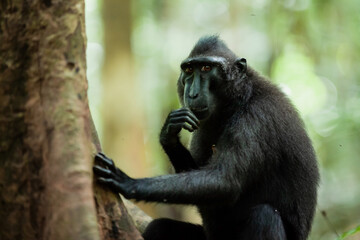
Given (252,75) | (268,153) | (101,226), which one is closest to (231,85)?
(252,75)

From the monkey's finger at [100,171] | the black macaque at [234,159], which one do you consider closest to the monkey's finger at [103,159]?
the monkey's finger at [100,171]

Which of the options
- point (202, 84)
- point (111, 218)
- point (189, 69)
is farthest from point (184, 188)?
point (189, 69)

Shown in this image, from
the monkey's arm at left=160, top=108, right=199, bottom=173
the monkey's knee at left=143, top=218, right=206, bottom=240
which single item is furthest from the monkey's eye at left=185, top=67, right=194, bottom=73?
the monkey's knee at left=143, top=218, right=206, bottom=240

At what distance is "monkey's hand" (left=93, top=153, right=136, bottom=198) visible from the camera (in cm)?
506

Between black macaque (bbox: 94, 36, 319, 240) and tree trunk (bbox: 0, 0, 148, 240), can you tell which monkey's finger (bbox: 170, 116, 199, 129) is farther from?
tree trunk (bbox: 0, 0, 148, 240)

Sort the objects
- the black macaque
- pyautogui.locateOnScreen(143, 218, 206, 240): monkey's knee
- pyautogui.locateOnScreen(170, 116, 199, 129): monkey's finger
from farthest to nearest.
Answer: pyautogui.locateOnScreen(143, 218, 206, 240): monkey's knee < pyautogui.locateOnScreen(170, 116, 199, 129): monkey's finger < the black macaque

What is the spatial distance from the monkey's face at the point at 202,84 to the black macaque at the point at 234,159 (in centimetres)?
1

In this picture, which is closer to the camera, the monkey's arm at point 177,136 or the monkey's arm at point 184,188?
the monkey's arm at point 184,188

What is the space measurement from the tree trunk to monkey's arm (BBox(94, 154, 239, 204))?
1.36m

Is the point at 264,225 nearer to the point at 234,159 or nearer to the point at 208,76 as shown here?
the point at 234,159

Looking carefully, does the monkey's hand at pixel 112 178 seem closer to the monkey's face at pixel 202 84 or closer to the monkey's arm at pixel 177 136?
the monkey's arm at pixel 177 136

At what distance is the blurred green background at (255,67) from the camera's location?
16.9 metres

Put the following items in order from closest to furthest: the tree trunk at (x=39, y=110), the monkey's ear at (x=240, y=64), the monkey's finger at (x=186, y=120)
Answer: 1. the tree trunk at (x=39, y=110)
2. the monkey's finger at (x=186, y=120)
3. the monkey's ear at (x=240, y=64)

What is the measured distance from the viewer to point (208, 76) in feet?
23.5
